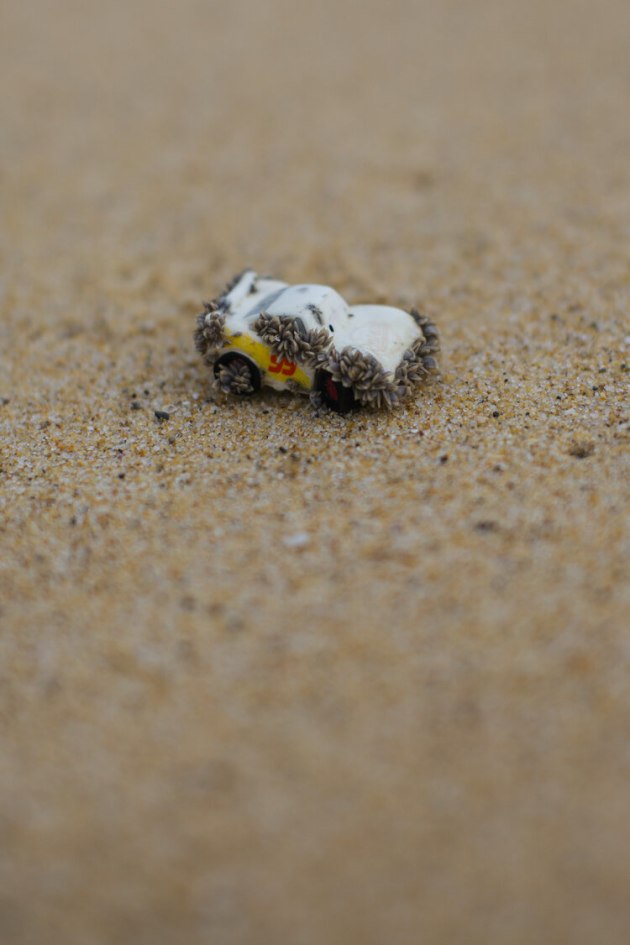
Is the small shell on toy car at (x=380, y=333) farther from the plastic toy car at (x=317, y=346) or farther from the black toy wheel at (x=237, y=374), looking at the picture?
the black toy wheel at (x=237, y=374)

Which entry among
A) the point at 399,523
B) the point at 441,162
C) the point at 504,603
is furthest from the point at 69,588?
the point at 441,162

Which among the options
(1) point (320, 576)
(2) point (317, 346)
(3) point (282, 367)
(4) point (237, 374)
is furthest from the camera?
(4) point (237, 374)

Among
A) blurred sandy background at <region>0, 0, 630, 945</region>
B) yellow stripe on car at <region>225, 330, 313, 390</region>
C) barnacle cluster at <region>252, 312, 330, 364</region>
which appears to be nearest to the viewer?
blurred sandy background at <region>0, 0, 630, 945</region>

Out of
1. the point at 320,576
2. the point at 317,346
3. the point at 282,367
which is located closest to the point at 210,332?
the point at 282,367

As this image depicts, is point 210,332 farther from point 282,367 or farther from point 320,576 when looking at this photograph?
point 320,576

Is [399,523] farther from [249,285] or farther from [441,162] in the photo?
[441,162]

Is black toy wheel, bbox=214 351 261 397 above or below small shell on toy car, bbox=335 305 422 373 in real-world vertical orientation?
below

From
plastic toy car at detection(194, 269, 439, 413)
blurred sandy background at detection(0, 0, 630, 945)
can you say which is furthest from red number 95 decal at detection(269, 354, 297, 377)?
blurred sandy background at detection(0, 0, 630, 945)

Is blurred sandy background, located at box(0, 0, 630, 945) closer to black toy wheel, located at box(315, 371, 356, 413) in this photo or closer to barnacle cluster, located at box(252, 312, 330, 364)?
black toy wheel, located at box(315, 371, 356, 413)
